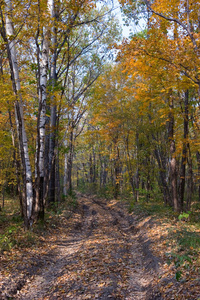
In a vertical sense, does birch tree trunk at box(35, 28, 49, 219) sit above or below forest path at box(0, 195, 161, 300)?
above

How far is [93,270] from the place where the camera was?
5.34 meters

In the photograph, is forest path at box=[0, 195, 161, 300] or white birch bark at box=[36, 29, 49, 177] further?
white birch bark at box=[36, 29, 49, 177]

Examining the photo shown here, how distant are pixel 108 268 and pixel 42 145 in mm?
5146

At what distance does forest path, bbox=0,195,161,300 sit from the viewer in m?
4.52

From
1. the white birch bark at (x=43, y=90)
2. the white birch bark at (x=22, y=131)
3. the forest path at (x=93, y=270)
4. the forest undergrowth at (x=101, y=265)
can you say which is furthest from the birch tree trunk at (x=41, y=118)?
the forest path at (x=93, y=270)

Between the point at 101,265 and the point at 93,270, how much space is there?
1.10ft

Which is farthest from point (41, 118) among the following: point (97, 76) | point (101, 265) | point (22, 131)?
point (97, 76)

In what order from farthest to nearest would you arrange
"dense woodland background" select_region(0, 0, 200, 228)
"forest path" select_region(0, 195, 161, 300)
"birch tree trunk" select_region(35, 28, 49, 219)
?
"birch tree trunk" select_region(35, 28, 49, 219) < "dense woodland background" select_region(0, 0, 200, 228) < "forest path" select_region(0, 195, 161, 300)

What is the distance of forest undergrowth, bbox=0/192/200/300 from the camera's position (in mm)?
4391

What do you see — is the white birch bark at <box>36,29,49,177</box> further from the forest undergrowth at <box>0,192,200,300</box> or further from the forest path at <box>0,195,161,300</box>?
the forest path at <box>0,195,161,300</box>

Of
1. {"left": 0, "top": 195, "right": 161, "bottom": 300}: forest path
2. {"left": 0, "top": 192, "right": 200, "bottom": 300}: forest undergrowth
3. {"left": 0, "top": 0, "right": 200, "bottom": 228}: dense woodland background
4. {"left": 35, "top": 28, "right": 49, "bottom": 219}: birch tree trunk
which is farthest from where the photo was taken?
{"left": 35, "top": 28, "right": 49, "bottom": 219}: birch tree trunk

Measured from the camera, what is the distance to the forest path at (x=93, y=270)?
4.52m

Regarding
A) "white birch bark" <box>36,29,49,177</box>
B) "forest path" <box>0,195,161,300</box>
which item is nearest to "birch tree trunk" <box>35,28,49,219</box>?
"white birch bark" <box>36,29,49,177</box>

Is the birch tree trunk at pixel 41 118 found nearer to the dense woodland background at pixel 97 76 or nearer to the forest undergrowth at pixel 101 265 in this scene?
the dense woodland background at pixel 97 76
